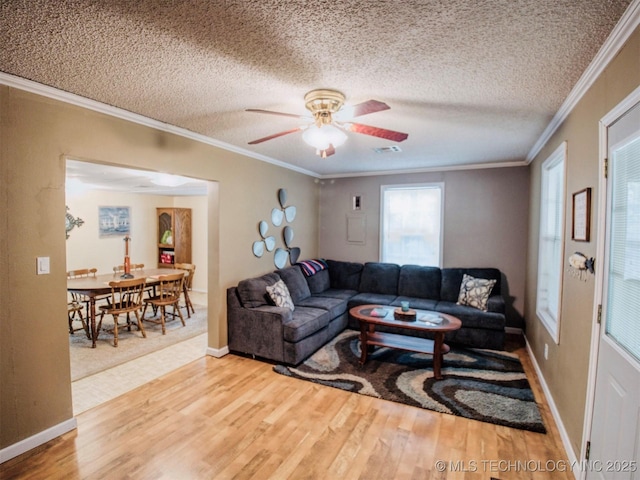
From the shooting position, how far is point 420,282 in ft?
16.1

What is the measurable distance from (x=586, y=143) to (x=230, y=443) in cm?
309

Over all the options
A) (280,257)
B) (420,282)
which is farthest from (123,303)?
(420,282)

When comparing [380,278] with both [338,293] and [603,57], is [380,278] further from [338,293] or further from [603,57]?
[603,57]

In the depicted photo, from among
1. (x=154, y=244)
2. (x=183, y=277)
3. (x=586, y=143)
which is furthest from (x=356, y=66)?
(x=154, y=244)

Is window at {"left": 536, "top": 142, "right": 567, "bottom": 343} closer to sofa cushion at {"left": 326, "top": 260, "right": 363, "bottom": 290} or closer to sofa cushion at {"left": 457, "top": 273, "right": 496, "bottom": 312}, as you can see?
sofa cushion at {"left": 457, "top": 273, "right": 496, "bottom": 312}

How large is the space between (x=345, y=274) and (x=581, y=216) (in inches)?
146

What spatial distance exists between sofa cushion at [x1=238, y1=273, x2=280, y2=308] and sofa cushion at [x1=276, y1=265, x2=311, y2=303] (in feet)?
1.97

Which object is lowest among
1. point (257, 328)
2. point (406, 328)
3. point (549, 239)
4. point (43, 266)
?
point (257, 328)

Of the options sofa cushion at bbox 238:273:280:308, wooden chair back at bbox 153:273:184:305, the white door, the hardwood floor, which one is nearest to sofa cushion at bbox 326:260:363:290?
sofa cushion at bbox 238:273:280:308

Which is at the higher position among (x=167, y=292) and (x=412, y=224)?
(x=412, y=224)

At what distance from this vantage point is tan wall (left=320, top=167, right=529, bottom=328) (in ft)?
15.0

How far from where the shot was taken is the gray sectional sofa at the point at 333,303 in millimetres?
3521

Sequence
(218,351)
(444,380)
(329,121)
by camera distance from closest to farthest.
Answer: (329,121) < (444,380) < (218,351)

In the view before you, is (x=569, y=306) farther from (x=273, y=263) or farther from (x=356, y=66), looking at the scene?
(x=273, y=263)
